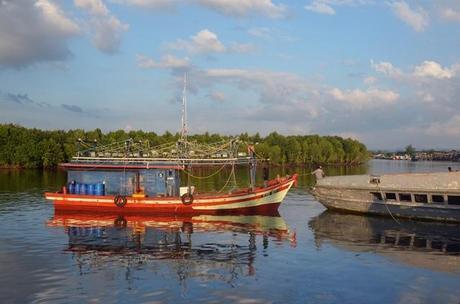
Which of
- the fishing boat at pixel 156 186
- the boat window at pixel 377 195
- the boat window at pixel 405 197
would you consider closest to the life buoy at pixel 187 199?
the fishing boat at pixel 156 186

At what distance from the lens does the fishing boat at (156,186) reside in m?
40.4

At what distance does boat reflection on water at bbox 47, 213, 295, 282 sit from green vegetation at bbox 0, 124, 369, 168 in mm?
58975

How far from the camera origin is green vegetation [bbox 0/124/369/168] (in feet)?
416

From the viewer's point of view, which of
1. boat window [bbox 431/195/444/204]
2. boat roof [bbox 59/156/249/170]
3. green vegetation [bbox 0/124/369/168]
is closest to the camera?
boat window [bbox 431/195/444/204]

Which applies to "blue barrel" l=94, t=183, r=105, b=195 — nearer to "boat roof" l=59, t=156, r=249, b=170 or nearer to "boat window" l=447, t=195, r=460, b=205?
"boat roof" l=59, t=156, r=249, b=170

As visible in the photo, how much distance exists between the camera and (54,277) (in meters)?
21.3

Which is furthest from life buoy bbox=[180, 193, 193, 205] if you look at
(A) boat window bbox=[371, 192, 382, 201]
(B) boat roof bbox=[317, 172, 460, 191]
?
(A) boat window bbox=[371, 192, 382, 201]

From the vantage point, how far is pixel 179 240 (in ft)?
97.8

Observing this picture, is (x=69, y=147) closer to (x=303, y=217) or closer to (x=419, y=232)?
(x=303, y=217)

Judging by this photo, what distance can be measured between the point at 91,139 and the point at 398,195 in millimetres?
110208

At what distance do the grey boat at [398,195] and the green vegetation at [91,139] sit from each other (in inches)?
2139

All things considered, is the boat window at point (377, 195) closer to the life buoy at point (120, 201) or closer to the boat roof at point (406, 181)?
the boat roof at point (406, 181)

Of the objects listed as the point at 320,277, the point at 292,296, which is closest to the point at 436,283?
the point at 320,277

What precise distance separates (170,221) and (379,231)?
14.7 metres
